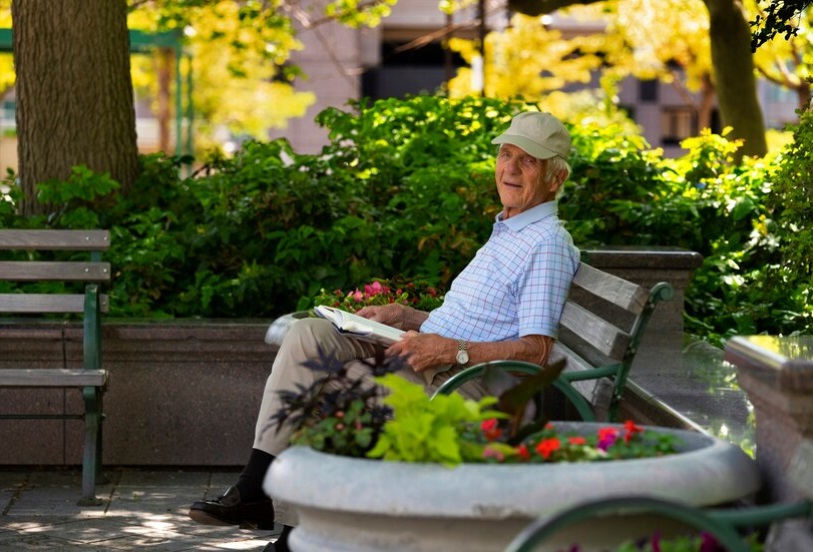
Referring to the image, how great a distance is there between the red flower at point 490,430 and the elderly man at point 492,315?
1.40 m

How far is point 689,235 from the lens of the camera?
814 centimetres

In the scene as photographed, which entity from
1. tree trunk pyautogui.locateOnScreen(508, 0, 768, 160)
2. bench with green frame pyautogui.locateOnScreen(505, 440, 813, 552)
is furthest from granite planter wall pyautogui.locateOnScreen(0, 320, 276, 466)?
tree trunk pyautogui.locateOnScreen(508, 0, 768, 160)

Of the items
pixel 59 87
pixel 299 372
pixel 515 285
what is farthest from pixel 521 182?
pixel 59 87

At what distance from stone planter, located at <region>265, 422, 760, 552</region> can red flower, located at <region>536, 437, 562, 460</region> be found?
16 cm

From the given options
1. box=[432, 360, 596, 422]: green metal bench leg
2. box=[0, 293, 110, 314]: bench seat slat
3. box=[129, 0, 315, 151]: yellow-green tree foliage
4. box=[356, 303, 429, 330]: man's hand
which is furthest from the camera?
box=[129, 0, 315, 151]: yellow-green tree foliage

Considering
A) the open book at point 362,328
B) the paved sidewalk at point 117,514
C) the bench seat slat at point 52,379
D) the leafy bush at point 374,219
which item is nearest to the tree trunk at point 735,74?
the leafy bush at point 374,219

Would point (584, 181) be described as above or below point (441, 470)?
above

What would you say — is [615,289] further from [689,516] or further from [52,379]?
[52,379]

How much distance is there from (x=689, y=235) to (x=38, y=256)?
3652mm

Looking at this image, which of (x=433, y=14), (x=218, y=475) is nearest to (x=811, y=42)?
(x=218, y=475)

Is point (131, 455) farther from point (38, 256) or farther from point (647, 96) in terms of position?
point (647, 96)

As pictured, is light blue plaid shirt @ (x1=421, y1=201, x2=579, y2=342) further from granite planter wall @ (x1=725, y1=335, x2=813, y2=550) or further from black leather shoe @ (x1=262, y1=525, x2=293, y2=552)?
granite planter wall @ (x1=725, y1=335, x2=813, y2=550)

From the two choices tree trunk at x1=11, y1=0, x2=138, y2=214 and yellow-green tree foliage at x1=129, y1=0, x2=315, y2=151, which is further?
yellow-green tree foliage at x1=129, y1=0, x2=315, y2=151

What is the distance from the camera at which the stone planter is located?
289 cm
